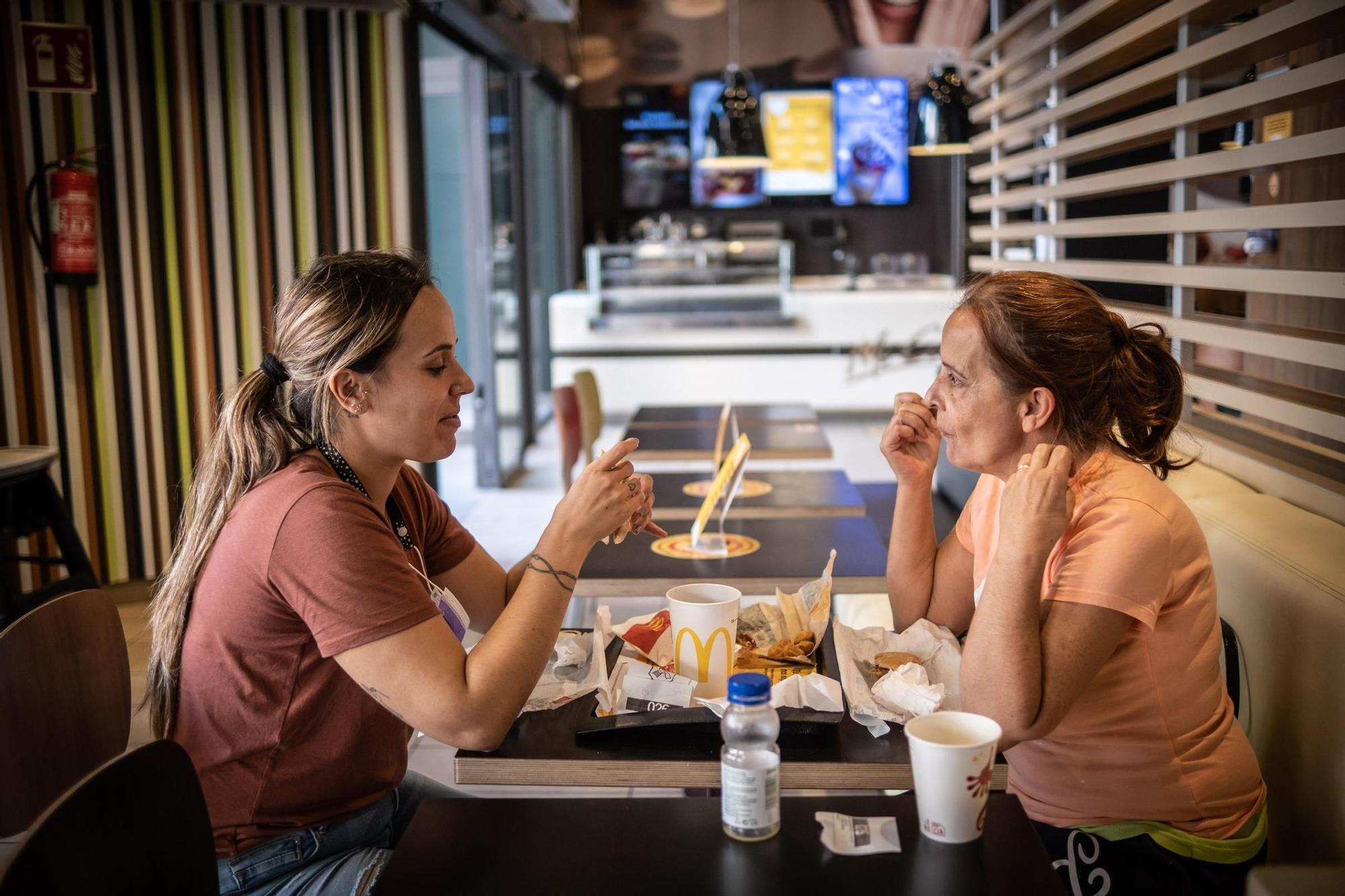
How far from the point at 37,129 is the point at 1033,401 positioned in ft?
12.1

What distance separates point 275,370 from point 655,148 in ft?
26.5

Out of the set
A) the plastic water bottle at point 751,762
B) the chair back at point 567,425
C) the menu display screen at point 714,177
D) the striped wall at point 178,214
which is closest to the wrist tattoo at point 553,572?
the plastic water bottle at point 751,762

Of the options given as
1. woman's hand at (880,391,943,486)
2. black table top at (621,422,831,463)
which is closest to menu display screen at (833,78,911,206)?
black table top at (621,422,831,463)

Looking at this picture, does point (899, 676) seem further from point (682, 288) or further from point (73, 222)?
point (682, 288)

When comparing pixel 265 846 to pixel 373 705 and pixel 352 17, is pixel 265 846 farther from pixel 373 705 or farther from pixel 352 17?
pixel 352 17

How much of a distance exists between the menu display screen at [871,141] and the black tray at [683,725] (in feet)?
27.2

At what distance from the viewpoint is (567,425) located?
14.8ft

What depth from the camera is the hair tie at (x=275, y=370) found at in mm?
1572

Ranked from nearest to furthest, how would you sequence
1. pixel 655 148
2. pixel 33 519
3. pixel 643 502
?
pixel 643 502 → pixel 33 519 → pixel 655 148

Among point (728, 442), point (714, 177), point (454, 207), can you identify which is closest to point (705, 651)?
point (728, 442)

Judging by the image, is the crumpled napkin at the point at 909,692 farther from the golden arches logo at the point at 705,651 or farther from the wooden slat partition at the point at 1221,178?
the wooden slat partition at the point at 1221,178

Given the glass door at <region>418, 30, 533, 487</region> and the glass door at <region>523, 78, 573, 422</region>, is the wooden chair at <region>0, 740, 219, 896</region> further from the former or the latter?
the glass door at <region>523, 78, 573, 422</region>

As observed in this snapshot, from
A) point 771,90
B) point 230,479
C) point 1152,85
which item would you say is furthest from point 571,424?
point 771,90

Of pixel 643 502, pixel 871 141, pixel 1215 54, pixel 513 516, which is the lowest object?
pixel 513 516
